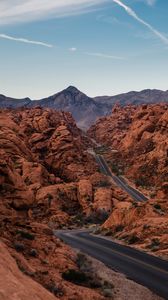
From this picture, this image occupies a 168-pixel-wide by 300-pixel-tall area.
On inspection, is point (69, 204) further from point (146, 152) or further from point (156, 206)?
point (146, 152)

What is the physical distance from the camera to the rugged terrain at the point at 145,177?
141 ft

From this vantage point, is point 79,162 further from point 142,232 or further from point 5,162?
point 5,162

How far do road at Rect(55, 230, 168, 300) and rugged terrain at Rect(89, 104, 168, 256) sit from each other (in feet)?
8.94

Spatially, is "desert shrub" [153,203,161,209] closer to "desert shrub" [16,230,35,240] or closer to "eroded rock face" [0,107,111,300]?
"eroded rock face" [0,107,111,300]

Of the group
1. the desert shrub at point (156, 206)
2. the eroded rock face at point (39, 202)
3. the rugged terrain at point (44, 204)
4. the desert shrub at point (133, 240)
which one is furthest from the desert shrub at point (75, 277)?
the desert shrub at point (156, 206)

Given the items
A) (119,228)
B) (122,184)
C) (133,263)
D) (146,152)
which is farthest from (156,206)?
(146,152)

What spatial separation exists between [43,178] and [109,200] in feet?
40.0

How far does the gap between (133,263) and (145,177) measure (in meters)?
87.1

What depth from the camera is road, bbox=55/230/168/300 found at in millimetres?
25469

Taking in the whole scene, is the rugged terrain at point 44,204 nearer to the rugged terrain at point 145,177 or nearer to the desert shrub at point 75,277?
the desert shrub at point 75,277

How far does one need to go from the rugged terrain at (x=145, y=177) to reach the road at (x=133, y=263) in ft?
8.94

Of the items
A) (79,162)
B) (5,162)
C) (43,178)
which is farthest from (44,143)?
(5,162)

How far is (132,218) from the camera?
5094 centimetres

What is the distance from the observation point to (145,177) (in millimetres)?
117625
